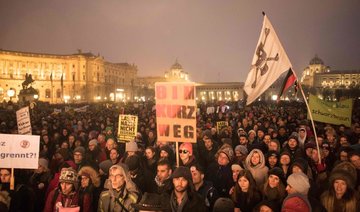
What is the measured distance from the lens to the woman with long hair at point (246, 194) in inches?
184

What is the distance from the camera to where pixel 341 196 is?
4.33 metres

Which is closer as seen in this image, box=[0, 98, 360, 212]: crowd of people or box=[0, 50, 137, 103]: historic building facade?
box=[0, 98, 360, 212]: crowd of people

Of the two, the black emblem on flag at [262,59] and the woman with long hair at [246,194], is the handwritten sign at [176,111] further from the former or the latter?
the black emblem on flag at [262,59]

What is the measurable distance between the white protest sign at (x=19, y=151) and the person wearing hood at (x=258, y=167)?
137 inches

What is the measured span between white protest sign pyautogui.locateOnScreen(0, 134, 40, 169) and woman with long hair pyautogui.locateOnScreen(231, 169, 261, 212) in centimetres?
315

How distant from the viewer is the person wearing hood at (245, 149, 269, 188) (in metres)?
5.53

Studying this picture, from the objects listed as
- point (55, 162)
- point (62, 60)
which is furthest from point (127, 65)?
point (55, 162)

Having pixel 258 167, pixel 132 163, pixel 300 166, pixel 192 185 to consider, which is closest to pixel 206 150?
pixel 258 167

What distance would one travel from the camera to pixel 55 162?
7547 mm

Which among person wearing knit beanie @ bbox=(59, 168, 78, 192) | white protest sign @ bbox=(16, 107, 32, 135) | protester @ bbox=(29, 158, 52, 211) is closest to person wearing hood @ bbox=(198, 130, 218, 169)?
protester @ bbox=(29, 158, 52, 211)

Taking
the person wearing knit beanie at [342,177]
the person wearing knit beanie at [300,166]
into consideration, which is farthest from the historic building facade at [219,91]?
the person wearing knit beanie at [342,177]

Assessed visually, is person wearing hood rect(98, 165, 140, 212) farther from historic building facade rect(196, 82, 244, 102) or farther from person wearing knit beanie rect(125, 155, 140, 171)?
historic building facade rect(196, 82, 244, 102)

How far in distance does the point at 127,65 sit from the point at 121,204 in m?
135

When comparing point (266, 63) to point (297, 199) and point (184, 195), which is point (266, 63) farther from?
point (184, 195)
